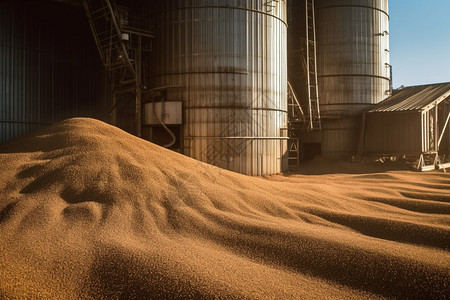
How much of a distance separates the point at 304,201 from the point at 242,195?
5.80 ft

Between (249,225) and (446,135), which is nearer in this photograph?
(249,225)

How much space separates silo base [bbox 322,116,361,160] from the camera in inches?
963

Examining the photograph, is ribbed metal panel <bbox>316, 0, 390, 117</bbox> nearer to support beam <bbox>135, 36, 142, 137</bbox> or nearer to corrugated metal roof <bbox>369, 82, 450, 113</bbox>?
corrugated metal roof <bbox>369, 82, 450, 113</bbox>

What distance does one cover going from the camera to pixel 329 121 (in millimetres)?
24609

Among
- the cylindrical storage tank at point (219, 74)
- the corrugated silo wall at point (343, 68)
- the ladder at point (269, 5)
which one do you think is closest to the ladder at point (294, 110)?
the corrugated silo wall at point (343, 68)

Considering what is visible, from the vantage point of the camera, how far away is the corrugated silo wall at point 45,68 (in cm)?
1689

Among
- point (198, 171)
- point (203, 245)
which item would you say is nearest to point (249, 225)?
point (203, 245)

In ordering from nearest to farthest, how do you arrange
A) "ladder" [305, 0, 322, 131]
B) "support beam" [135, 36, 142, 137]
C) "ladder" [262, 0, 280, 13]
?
1. "support beam" [135, 36, 142, 137]
2. "ladder" [262, 0, 280, 13]
3. "ladder" [305, 0, 322, 131]

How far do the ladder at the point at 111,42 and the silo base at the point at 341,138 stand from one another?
13.3 metres

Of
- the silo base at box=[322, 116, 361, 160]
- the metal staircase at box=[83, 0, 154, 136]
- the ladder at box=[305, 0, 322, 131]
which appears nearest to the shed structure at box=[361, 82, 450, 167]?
the silo base at box=[322, 116, 361, 160]

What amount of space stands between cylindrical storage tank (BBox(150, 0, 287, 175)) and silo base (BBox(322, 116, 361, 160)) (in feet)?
28.6

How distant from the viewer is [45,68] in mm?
18125

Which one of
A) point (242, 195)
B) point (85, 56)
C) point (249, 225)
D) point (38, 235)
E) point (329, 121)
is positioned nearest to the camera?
point (38, 235)

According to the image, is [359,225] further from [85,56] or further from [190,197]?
[85,56]
